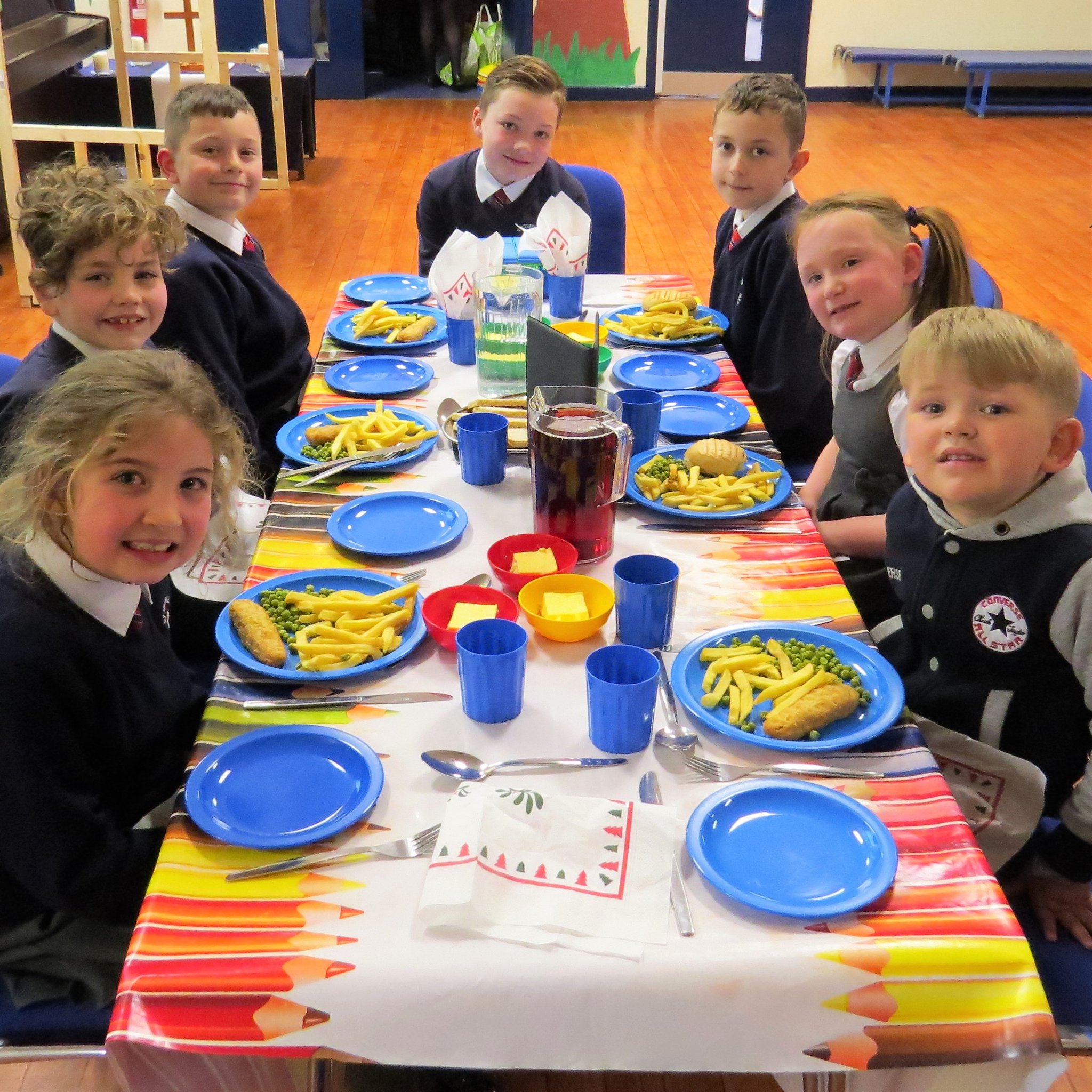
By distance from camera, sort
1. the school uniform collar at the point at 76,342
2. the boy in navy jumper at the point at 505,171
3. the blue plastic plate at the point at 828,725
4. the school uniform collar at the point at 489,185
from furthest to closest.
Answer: the school uniform collar at the point at 489,185
the boy in navy jumper at the point at 505,171
the school uniform collar at the point at 76,342
the blue plastic plate at the point at 828,725

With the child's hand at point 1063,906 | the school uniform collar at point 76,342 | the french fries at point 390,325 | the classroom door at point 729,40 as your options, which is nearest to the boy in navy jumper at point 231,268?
the french fries at point 390,325

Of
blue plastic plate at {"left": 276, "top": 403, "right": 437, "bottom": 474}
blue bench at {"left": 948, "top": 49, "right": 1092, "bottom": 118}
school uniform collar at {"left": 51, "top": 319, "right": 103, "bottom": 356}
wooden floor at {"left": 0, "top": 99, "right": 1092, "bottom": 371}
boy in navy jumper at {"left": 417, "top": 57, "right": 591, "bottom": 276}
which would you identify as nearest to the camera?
blue plastic plate at {"left": 276, "top": 403, "right": 437, "bottom": 474}

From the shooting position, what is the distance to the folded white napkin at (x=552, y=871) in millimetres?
930

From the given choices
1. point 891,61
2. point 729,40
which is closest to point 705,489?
point 891,61

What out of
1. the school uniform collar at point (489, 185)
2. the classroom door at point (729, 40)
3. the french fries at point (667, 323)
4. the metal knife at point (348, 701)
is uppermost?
the classroom door at point (729, 40)

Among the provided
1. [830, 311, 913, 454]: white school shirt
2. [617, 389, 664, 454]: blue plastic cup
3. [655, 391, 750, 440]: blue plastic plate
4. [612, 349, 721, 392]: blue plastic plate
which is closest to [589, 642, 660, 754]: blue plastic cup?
[617, 389, 664, 454]: blue plastic cup

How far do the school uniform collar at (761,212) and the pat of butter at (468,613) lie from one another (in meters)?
1.67

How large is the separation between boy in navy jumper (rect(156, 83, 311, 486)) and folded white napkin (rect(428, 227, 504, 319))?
496mm

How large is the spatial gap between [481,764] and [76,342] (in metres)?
1.26

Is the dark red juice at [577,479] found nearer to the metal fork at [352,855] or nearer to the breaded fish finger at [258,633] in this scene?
the breaded fish finger at [258,633]

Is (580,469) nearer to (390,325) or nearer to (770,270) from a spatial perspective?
(390,325)

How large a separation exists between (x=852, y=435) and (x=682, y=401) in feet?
1.06

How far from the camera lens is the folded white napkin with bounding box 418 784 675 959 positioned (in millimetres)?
930

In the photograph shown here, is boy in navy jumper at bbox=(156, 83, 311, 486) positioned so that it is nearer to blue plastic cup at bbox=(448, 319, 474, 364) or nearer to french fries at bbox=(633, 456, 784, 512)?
blue plastic cup at bbox=(448, 319, 474, 364)
